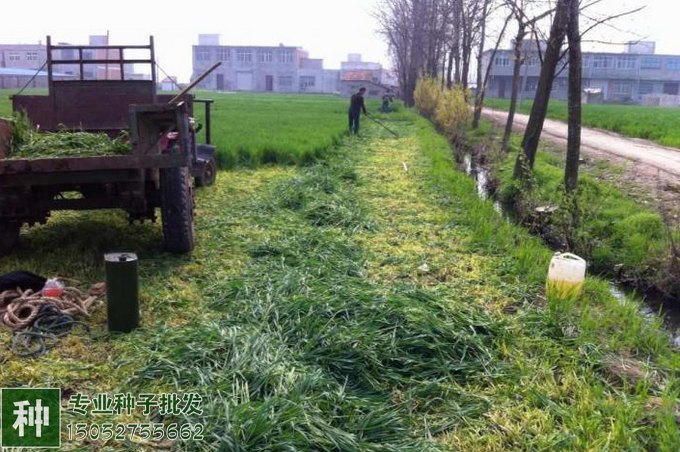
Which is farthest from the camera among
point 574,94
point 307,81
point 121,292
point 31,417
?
point 307,81

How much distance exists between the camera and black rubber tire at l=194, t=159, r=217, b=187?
333 inches

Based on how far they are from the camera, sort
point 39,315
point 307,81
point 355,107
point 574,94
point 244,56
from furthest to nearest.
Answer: point 307,81 → point 244,56 → point 355,107 → point 574,94 → point 39,315

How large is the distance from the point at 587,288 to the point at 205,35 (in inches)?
4271

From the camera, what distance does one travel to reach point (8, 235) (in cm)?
515

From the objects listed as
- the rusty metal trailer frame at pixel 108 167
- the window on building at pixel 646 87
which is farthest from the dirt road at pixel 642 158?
the window on building at pixel 646 87

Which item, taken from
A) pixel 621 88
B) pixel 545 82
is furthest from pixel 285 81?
pixel 545 82

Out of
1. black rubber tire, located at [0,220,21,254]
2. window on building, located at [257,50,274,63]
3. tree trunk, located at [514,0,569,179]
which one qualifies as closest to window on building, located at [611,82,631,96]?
window on building, located at [257,50,274,63]

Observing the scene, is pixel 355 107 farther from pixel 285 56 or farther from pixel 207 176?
pixel 285 56

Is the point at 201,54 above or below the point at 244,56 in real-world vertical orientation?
above

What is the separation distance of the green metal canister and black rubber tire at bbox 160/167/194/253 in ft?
4.65

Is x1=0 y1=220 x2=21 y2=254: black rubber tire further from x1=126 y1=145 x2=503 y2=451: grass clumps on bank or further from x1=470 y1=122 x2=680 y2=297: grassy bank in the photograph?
x1=470 y1=122 x2=680 y2=297: grassy bank

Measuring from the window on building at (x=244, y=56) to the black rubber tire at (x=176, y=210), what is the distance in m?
92.3

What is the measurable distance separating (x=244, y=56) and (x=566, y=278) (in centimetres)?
9414

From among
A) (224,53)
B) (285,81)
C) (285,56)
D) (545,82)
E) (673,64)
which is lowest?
(545,82)
